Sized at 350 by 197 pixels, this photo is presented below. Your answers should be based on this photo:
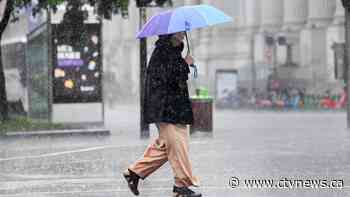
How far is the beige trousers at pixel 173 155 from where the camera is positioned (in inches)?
410

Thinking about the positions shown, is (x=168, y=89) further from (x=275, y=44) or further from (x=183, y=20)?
(x=275, y=44)

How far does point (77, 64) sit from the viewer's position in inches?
1129

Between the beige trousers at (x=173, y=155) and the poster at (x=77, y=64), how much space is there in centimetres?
1742

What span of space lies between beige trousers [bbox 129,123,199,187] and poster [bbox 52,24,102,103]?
17.4 metres

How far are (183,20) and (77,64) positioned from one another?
18123 millimetres

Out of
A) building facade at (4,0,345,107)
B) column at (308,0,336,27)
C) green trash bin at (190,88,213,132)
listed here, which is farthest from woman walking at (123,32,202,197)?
column at (308,0,336,27)

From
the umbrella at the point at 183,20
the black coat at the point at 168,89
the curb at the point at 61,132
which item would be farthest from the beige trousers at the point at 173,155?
the curb at the point at 61,132

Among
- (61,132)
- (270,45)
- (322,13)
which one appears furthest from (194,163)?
(322,13)

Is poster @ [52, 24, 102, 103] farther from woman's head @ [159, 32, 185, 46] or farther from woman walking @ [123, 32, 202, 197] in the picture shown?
woman walking @ [123, 32, 202, 197]

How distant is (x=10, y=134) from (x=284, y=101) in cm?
3015

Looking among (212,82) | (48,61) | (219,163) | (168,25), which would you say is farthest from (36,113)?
(212,82)

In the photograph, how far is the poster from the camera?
28094 mm

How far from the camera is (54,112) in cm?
2806

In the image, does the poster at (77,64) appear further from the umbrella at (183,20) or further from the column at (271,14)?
the column at (271,14)
